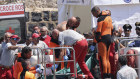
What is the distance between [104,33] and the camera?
27.9 ft

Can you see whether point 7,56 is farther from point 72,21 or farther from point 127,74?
point 127,74

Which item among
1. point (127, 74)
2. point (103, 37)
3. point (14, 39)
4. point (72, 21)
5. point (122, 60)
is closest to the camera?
point (127, 74)

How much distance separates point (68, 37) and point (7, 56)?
7.08 ft

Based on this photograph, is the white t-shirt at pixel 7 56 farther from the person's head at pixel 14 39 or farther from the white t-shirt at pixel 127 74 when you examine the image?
the white t-shirt at pixel 127 74

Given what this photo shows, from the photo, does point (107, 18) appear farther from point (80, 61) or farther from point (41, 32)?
point (41, 32)

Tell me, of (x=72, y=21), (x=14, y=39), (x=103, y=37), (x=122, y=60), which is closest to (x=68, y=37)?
(x=72, y=21)

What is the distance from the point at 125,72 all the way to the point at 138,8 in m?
4.86

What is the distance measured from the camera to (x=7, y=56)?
31.8 feet

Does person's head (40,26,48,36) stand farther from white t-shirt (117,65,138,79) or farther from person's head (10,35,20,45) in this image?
white t-shirt (117,65,138,79)

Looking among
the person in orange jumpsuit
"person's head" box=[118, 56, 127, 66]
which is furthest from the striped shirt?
"person's head" box=[118, 56, 127, 66]

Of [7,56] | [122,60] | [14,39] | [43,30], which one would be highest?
[43,30]

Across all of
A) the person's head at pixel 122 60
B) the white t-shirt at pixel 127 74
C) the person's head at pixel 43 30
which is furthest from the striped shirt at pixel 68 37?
the person's head at pixel 43 30

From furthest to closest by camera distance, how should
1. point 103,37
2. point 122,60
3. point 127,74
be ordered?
point 103,37, point 122,60, point 127,74

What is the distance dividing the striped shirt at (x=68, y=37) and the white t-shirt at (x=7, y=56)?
75.4 inches
